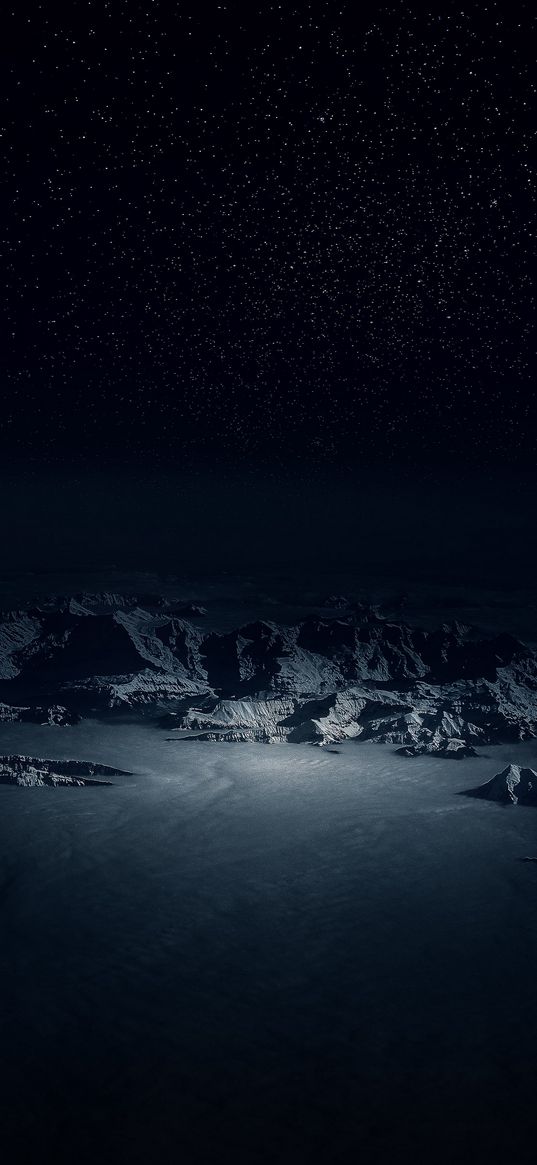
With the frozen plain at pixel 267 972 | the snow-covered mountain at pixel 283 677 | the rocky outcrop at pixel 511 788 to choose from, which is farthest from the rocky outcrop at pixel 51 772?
the rocky outcrop at pixel 511 788

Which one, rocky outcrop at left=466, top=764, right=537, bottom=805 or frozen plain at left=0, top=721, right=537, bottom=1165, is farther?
rocky outcrop at left=466, top=764, right=537, bottom=805

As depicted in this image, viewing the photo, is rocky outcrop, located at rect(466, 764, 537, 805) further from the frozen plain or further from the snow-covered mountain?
the snow-covered mountain

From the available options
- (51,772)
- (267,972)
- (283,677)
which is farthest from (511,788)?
(283,677)

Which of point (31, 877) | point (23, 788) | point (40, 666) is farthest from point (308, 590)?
point (31, 877)

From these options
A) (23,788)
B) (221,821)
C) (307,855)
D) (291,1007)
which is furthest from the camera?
(23,788)

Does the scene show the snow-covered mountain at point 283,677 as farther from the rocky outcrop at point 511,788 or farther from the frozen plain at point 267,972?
the frozen plain at point 267,972

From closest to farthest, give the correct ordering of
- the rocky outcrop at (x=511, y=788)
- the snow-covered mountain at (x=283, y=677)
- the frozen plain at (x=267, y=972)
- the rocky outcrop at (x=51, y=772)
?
the frozen plain at (x=267, y=972), the rocky outcrop at (x=511, y=788), the rocky outcrop at (x=51, y=772), the snow-covered mountain at (x=283, y=677)

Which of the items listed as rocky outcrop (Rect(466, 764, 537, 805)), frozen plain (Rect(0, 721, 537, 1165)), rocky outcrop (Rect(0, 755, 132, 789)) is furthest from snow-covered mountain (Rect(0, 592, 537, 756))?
frozen plain (Rect(0, 721, 537, 1165))

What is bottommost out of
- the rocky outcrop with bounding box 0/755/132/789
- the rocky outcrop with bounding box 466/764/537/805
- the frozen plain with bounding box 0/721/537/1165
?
the frozen plain with bounding box 0/721/537/1165

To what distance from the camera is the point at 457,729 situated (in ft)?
56.0

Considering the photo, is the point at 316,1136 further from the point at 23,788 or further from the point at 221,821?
the point at 23,788

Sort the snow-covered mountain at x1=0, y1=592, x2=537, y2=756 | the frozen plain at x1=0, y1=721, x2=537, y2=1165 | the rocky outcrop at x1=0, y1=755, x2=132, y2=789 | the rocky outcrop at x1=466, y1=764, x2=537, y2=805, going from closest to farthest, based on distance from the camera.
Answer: the frozen plain at x1=0, y1=721, x2=537, y2=1165 < the rocky outcrop at x1=466, y1=764, x2=537, y2=805 < the rocky outcrop at x1=0, y1=755, x2=132, y2=789 < the snow-covered mountain at x1=0, y1=592, x2=537, y2=756

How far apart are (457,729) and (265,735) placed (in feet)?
15.8

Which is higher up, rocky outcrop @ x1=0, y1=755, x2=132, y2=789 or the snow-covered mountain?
the snow-covered mountain
